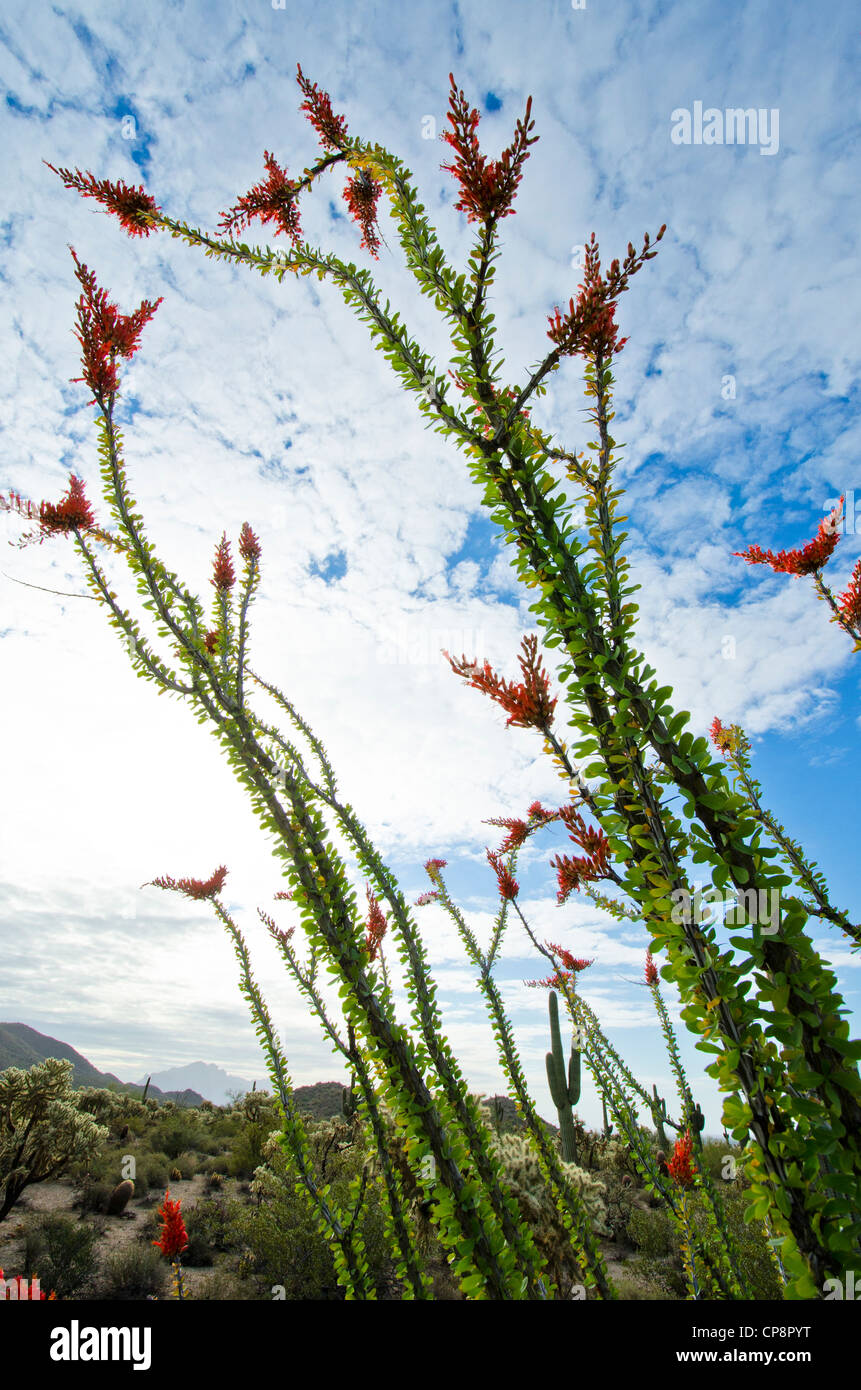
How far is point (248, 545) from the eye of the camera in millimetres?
5180

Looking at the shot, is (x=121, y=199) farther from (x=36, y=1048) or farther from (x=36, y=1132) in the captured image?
(x=36, y=1048)

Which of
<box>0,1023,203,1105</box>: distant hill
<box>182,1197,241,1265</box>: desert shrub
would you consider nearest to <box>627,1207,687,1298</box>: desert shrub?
<box>182,1197,241,1265</box>: desert shrub

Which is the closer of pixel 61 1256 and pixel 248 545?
pixel 248 545

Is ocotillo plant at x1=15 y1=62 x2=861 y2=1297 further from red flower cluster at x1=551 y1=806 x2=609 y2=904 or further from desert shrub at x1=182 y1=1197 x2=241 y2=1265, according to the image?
desert shrub at x1=182 y1=1197 x2=241 y2=1265

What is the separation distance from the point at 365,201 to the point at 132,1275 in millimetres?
12084

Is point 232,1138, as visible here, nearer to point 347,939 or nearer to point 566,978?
point 566,978

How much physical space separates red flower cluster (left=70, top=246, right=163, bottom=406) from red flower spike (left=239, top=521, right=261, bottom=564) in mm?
1819

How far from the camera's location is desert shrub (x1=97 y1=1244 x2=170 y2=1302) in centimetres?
717

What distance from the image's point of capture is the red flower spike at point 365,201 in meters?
2.99

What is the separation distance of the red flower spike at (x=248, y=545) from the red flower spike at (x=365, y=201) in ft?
8.79

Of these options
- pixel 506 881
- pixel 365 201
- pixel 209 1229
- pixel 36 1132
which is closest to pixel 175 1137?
pixel 36 1132

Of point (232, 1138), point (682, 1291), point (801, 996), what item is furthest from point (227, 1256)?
point (801, 996)

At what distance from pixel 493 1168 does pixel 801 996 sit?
7.17 feet
